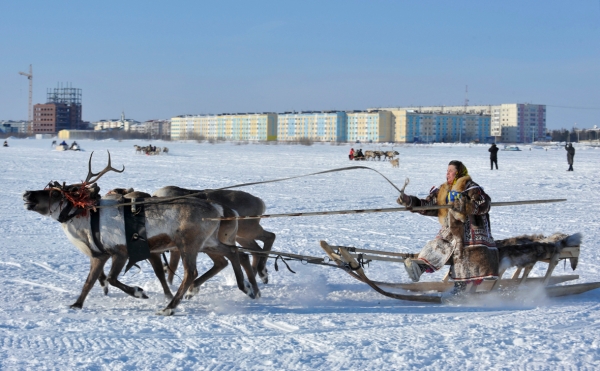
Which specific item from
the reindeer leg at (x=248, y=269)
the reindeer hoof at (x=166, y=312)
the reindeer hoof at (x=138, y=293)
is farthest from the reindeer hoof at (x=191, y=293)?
the reindeer hoof at (x=166, y=312)

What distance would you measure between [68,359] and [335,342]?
1.84 metres

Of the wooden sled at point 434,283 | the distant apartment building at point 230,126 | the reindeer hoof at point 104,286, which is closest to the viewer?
the wooden sled at point 434,283

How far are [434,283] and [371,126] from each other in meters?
146

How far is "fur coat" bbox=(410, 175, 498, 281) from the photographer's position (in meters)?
6.37

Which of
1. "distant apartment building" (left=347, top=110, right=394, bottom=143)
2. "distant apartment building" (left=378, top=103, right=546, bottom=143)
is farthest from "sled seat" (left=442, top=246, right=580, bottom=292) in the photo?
"distant apartment building" (left=378, top=103, right=546, bottom=143)

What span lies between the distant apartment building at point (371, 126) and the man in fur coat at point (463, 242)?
467ft

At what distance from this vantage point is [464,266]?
651 centimetres

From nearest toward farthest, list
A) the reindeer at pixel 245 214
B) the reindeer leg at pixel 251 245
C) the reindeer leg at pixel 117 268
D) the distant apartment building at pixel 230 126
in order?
the reindeer leg at pixel 117 268 < the reindeer at pixel 245 214 < the reindeer leg at pixel 251 245 < the distant apartment building at pixel 230 126

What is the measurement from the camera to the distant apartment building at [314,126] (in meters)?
156

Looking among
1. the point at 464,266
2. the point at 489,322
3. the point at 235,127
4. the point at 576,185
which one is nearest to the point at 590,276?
the point at 464,266

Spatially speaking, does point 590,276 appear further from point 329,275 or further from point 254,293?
point 254,293

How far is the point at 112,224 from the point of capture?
244 inches

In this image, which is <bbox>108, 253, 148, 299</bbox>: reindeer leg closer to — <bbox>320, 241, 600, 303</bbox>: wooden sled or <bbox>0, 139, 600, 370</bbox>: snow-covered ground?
<bbox>0, 139, 600, 370</bbox>: snow-covered ground

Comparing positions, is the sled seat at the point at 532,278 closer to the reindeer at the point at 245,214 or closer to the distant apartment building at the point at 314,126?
the reindeer at the point at 245,214
